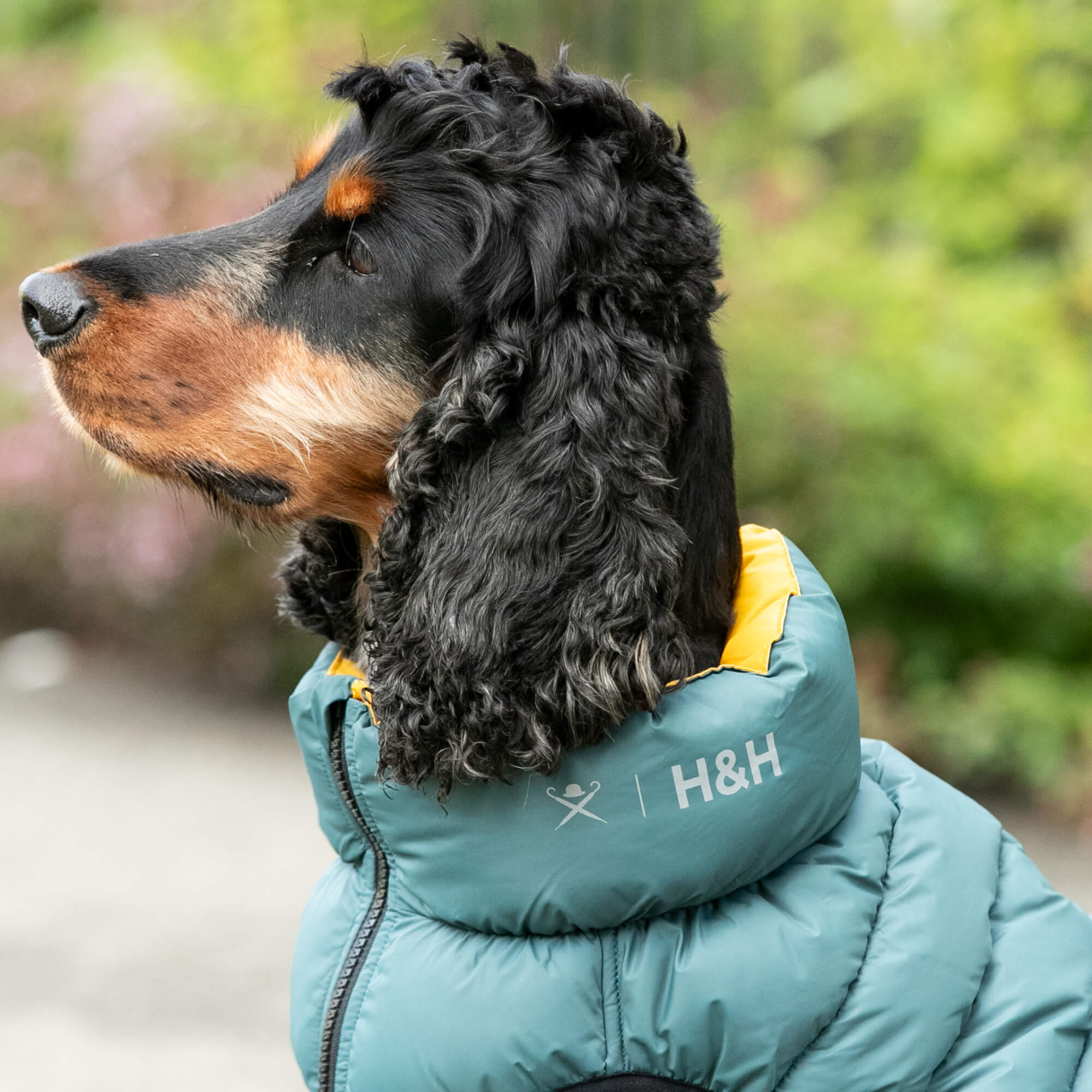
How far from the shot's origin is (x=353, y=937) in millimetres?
2260

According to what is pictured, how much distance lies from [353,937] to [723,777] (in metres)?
0.78

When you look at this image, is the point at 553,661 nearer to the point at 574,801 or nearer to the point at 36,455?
the point at 574,801

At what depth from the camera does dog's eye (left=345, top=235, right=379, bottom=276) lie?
229 cm

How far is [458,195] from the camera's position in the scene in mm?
2199

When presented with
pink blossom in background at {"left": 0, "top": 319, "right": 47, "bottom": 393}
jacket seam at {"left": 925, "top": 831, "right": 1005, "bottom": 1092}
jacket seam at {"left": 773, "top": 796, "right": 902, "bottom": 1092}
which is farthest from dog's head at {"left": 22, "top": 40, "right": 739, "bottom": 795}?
pink blossom in background at {"left": 0, "top": 319, "right": 47, "bottom": 393}

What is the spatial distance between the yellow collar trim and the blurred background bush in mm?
2619

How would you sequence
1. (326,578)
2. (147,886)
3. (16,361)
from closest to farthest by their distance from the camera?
(326,578) → (147,886) → (16,361)

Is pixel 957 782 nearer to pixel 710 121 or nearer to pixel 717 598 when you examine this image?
pixel 717 598

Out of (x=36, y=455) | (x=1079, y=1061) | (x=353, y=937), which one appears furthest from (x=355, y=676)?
(x=36, y=455)

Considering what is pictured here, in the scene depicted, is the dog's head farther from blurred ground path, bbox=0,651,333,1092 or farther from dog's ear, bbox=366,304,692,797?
blurred ground path, bbox=0,651,333,1092

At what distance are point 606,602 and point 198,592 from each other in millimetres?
4648

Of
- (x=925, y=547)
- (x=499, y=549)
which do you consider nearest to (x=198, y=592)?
(x=925, y=547)

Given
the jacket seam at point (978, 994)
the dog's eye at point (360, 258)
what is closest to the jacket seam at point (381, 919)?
the dog's eye at point (360, 258)

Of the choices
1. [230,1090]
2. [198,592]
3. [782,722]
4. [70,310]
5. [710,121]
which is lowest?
[230,1090]
